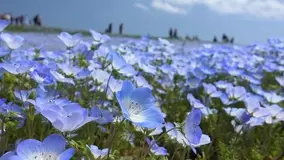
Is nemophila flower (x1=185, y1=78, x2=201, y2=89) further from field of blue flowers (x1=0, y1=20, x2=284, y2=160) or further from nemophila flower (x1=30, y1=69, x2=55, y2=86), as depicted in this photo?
nemophila flower (x1=30, y1=69, x2=55, y2=86)

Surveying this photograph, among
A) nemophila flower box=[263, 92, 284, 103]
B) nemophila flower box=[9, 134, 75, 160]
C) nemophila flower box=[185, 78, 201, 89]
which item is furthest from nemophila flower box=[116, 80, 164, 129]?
nemophila flower box=[185, 78, 201, 89]

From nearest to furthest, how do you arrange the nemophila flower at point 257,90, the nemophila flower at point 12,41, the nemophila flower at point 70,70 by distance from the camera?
the nemophila flower at point 70,70
the nemophila flower at point 12,41
the nemophila flower at point 257,90

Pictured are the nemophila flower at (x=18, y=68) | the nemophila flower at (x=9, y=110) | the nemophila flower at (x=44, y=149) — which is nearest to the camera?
the nemophila flower at (x=44, y=149)

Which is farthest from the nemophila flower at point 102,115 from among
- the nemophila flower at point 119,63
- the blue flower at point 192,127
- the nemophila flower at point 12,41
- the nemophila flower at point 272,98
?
the nemophila flower at point 272,98


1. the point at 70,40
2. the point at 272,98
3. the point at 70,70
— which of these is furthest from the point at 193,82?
the point at 70,70

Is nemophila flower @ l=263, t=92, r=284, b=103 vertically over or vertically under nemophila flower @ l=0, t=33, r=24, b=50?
under

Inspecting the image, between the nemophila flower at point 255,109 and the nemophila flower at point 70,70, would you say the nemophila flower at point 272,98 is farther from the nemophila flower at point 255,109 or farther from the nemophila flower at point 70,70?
the nemophila flower at point 70,70

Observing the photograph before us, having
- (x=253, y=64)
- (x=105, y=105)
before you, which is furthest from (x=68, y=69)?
(x=253, y=64)

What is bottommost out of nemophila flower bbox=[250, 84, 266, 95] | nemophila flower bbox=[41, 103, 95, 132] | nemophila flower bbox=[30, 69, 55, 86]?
nemophila flower bbox=[250, 84, 266, 95]
